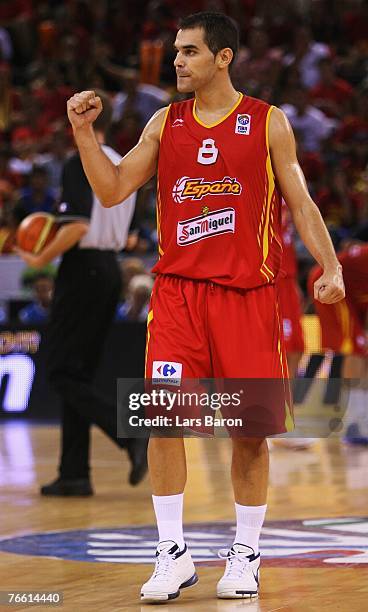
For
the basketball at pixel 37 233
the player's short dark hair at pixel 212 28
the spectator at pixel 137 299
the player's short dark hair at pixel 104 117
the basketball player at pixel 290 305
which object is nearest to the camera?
the player's short dark hair at pixel 212 28

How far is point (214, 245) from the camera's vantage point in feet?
15.4

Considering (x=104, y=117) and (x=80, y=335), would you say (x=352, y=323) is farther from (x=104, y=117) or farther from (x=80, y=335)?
(x=104, y=117)

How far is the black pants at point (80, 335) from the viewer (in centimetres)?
746

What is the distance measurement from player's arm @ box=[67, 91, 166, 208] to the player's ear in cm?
27

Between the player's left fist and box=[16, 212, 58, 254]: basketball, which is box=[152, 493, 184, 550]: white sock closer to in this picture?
the player's left fist

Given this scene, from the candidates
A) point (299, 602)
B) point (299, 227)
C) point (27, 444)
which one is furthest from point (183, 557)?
point (27, 444)

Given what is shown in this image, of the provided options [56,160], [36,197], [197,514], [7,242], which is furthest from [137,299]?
[197,514]

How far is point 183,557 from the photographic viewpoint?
4.62 meters

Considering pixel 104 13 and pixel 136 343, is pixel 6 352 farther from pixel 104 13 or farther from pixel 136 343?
pixel 104 13

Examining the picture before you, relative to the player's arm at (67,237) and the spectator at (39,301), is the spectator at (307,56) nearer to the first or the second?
the spectator at (39,301)

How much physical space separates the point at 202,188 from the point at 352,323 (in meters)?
5.22

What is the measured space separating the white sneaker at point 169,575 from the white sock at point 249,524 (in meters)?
0.21

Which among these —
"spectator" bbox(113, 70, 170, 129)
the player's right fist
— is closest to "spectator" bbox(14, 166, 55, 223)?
"spectator" bbox(113, 70, 170, 129)

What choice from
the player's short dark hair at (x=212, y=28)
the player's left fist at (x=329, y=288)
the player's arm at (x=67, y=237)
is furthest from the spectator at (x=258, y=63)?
the player's left fist at (x=329, y=288)
